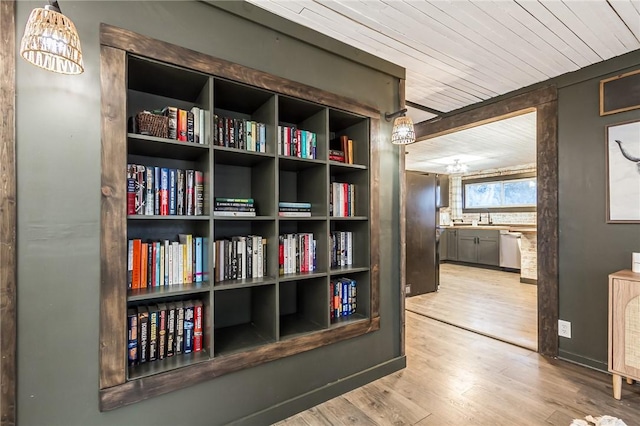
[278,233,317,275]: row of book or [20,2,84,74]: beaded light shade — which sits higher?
[20,2,84,74]: beaded light shade

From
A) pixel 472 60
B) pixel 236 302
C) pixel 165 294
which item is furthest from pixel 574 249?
pixel 165 294

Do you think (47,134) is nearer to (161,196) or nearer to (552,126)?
(161,196)

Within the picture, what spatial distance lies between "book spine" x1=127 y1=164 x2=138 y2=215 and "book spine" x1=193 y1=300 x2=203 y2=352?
0.59 meters

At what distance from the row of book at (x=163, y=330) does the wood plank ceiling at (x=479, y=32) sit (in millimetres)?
1752

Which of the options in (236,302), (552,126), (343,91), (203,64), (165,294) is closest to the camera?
(165,294)

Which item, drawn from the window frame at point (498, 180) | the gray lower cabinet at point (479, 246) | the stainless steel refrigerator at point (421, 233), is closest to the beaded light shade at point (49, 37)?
the stainless steel refrigerator at point (421, 233)

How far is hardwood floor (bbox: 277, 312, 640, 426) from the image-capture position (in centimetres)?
180

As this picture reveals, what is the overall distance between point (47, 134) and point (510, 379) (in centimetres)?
316

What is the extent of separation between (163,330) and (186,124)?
3.56ft

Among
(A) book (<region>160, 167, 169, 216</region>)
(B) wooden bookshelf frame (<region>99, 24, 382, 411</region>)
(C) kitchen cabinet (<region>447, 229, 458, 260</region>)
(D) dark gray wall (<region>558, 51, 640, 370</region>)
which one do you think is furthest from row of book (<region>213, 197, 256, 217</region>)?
(C) kitchen cabinet (<region>447, 229, 458, 260</region>)

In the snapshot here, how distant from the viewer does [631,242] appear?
2180mm

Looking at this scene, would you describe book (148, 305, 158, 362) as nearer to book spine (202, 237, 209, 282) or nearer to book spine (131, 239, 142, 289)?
book spine (131, 239, 142, 289)

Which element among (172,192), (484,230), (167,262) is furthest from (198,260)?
(484,230)

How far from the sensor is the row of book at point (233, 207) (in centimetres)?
169
